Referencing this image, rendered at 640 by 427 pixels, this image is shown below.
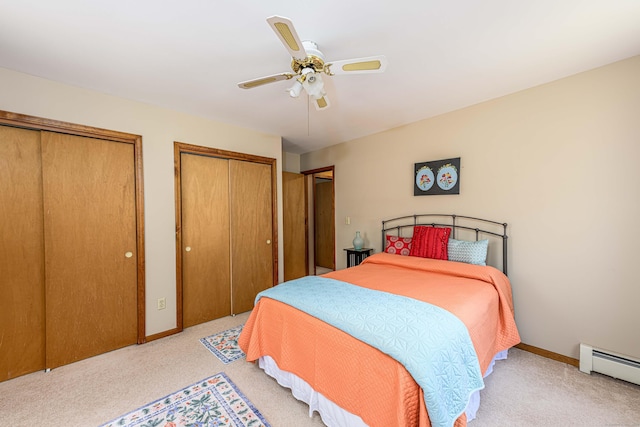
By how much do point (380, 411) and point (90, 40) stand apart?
279 centimetres

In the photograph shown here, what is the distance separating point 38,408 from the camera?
5.87 feet

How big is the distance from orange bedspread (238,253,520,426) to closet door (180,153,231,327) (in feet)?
4.03

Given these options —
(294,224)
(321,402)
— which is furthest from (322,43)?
(294,224)

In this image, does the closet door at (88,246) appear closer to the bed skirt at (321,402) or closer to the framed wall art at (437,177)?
the bed skirt at (321,402)

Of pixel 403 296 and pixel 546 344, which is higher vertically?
pixel 403 296

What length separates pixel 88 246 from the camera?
2410 mm

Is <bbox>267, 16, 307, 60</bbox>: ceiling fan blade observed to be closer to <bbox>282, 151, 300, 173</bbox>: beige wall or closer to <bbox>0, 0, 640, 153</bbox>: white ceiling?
<bbox>0, 0, 640, 153</bbox>: white ceiling

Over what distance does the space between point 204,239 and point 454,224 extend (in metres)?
2.94

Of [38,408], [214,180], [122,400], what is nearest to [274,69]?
[214,180]

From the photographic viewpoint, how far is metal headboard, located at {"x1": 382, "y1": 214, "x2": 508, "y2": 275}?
2.63 metres

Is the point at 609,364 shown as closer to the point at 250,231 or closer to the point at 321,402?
the point at 321,402

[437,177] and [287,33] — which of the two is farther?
[437,177]

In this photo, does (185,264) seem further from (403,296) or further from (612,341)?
(612,341)

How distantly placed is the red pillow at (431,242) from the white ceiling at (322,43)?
1.38 m
